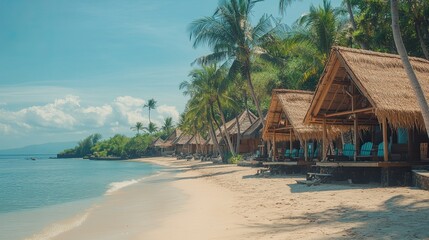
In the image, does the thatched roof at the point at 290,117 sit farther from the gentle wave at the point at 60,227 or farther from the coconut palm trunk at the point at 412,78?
the gentle wave at the point at 60,227

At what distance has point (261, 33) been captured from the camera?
2178 centimetres

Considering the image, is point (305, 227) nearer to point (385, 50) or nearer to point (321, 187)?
point (321, 187)

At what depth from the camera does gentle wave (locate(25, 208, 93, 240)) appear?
25.6ft

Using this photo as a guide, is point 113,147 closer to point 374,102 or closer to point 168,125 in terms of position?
point 168,125

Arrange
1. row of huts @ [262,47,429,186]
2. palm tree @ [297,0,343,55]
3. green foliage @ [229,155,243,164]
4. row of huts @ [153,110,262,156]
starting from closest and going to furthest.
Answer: row of huts @ [262,47,429,186] < palm tree @ [297,0,343,55] < green foliage @ [229,155,243,164] < row of huts @ [153,110,262,156]

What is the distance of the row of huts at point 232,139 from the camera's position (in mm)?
28378

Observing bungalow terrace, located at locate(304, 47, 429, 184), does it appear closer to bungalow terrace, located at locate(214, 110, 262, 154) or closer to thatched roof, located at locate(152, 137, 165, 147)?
bungalow terrace, located at locate(214, 110, 262, 154)

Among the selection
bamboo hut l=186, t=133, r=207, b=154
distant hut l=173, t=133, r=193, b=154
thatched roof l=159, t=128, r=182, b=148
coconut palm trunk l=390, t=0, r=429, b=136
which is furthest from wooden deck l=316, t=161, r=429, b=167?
thatched roof l=159, t=128, r=182, b=148

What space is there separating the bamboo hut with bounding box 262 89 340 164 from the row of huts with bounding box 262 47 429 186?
0.05 metres

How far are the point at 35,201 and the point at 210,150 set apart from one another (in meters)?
36.3

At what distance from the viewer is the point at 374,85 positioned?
34.7ft

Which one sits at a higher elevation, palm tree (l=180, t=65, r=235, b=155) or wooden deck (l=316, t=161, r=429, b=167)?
palm tree (l=180, t=65, r=235, b=155)

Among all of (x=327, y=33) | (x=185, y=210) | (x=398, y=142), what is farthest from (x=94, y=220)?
(x=327, y=33)

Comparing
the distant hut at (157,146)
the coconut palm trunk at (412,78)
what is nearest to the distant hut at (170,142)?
the distant hut at (157,146)
